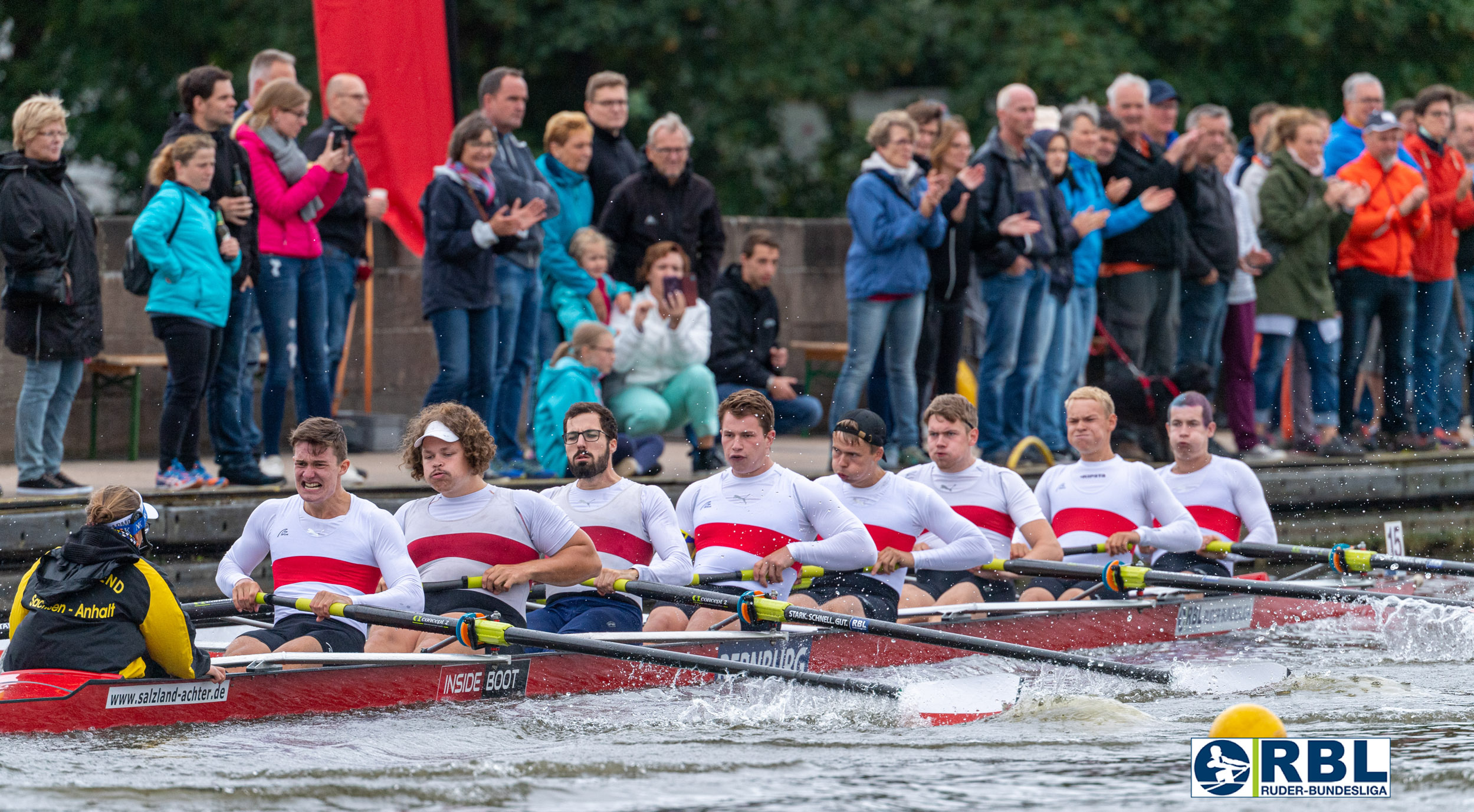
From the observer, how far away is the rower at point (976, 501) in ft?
31.5

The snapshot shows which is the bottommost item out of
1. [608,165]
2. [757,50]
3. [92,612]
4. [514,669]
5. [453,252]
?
[514,669]

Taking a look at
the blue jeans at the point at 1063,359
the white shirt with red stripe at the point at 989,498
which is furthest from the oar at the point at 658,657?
the blue jeans at the point at 1063,359

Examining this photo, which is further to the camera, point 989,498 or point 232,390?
point 989,498

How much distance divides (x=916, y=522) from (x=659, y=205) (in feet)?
9.47

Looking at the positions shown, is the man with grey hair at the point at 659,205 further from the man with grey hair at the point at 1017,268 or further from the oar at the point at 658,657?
the oar at the point at 658,657

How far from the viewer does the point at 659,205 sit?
1109 centimetres

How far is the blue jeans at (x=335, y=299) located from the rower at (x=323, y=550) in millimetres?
2279

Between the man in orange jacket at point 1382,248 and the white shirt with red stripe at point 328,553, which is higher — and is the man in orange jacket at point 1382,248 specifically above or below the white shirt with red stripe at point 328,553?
above

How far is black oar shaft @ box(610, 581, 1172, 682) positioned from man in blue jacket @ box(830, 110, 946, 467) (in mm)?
2828

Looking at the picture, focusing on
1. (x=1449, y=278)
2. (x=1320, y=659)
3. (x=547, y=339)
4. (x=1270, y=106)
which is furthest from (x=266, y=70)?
(x=1449, y=278)

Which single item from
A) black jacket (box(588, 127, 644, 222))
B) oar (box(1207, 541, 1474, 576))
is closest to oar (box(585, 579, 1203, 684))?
oar (box(1207, 541, 1474, 576))

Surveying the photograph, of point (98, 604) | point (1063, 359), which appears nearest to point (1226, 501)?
point (1063, 359)

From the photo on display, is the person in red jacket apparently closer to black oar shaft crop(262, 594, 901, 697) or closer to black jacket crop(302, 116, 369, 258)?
black oar shaft crop(262, 594, 901, 697)

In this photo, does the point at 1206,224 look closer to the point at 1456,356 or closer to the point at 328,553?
the point at 1456,356
